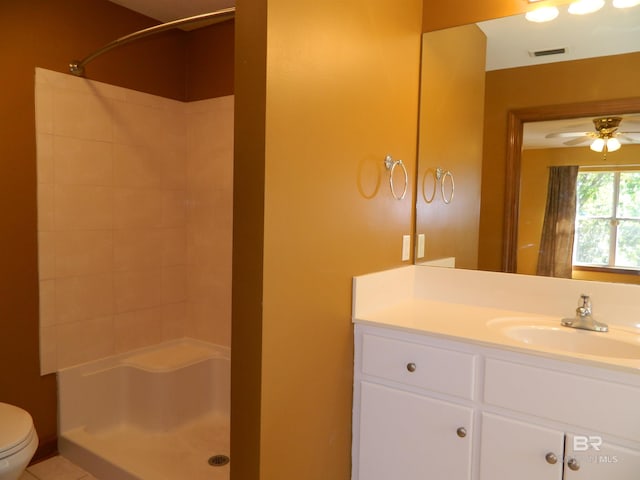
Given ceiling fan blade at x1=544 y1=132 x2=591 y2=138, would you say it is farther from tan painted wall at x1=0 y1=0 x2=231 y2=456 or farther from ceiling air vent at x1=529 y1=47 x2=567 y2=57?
tan painted wall at x1=0 y1=0 x2=231 y2=456

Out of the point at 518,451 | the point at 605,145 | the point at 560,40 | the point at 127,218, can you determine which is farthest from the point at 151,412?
the point at 560,40

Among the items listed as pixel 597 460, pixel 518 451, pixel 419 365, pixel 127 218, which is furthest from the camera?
pixel 127 218

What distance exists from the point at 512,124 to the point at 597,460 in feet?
4.20

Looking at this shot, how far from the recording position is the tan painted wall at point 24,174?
6.81ft

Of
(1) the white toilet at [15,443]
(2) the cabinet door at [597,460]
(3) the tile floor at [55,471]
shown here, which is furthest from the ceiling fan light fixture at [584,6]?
(3) the tile floor at [55,471]

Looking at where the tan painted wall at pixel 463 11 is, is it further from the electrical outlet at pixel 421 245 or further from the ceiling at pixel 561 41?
the electrical outlet at pixel 421 245

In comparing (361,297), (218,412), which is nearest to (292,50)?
(361,297)

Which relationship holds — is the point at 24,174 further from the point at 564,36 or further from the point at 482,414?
the point at 564,36

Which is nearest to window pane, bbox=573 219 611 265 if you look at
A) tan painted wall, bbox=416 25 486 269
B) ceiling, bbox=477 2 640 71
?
tan painted wall, bbox=416 25 486 269

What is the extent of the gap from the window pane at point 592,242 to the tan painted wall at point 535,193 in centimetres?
6

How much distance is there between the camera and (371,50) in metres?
1.63

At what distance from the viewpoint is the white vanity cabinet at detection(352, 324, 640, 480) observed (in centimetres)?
124

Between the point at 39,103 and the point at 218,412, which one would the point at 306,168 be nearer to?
the point at 39,103

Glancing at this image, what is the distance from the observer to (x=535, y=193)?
182 centimetres
